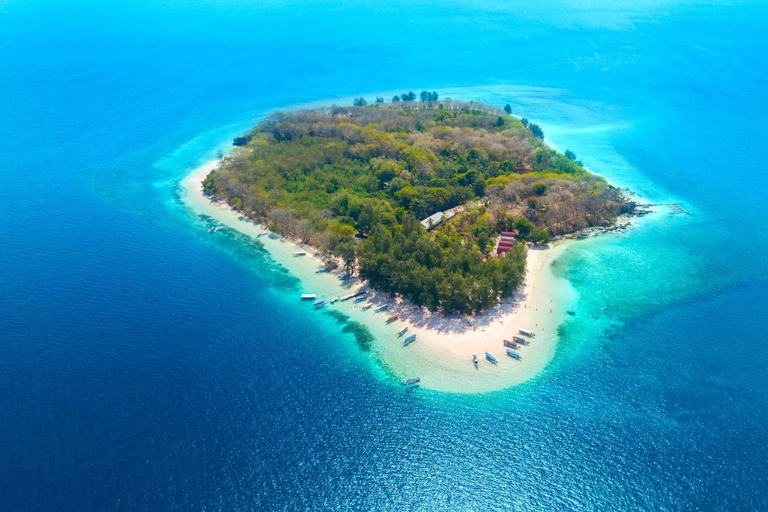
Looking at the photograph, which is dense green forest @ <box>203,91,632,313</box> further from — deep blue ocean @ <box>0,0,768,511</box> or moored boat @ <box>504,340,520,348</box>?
deep blue ocean @ <box>0,0,768,511</box>

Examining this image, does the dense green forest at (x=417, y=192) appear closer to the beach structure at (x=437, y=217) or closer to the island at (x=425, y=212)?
the island at (x=425, y=212)

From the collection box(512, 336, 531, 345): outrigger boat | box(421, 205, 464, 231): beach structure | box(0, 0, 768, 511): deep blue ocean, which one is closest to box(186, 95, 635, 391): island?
box(512, 336, 531, 345): outrigger boat

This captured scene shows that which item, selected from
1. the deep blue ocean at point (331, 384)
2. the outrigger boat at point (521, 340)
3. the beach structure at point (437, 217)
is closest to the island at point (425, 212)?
the outrigger boat at point (521, 340)

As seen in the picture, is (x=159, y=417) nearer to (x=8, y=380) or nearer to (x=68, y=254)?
(x=8, y=380)

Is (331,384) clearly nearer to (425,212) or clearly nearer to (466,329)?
(466,329)

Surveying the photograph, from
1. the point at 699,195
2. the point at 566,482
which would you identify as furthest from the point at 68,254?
the point at 699,195

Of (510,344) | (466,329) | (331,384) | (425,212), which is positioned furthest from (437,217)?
(331,384)
